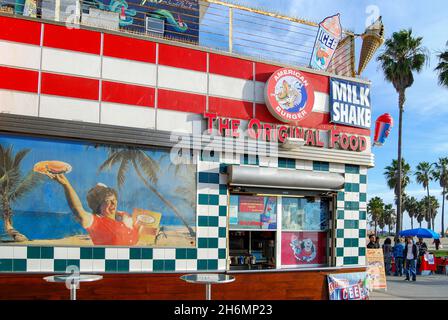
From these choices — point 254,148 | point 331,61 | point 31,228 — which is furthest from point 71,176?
point 331,61

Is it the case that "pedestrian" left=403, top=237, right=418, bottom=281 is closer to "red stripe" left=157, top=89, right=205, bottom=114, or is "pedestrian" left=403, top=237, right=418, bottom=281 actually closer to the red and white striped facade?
the red and white striped facade

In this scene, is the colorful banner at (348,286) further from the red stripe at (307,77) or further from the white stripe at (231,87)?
the white stripe at (231,87)

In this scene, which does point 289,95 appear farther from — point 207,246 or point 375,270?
point 375,270

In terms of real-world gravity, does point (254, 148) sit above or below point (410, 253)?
above

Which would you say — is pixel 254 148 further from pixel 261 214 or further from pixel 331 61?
pixel 331 61

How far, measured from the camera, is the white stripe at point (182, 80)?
8.52 m

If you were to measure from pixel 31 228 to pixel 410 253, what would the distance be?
13.7 metres

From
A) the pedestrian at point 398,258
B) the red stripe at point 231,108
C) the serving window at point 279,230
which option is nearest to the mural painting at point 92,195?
the serving window at point 279,230

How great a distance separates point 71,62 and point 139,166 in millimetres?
2140

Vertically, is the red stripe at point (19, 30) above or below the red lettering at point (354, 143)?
above

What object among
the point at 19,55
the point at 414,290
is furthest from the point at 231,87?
the point at 414,290

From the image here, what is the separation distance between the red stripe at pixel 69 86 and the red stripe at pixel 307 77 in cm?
331

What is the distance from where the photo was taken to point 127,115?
321 inches

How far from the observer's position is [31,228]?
24.1ft
